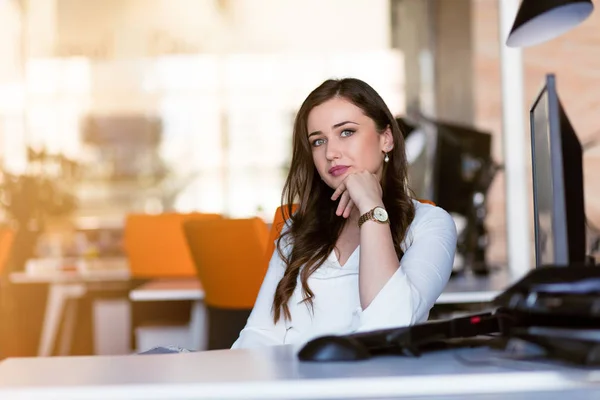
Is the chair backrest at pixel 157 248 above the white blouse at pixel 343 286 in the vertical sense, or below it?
below

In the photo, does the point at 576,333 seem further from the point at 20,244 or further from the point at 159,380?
the point at 20,244

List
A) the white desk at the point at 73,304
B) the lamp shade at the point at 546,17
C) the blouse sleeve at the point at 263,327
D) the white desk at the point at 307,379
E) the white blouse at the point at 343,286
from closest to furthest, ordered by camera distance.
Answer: the white desk at the point at 307,379 → the lamp shade at the point at 546,17 → the white blouse at the point at 343,286 → the blouse sleeve at the point at 263,327 → the white desk at the point at 73,304

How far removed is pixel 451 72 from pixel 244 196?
8.79ft

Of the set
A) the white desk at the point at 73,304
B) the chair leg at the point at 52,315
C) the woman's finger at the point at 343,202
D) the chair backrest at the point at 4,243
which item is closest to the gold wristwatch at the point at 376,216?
the woman's finger at the point at 343,202

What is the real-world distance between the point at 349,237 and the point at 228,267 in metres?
1.49

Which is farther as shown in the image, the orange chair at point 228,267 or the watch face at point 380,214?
the orange chair at point 228,267

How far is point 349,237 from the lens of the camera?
2064 mm

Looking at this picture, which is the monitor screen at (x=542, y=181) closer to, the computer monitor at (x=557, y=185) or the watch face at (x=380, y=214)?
the computer monitor at (x=557, y=185)

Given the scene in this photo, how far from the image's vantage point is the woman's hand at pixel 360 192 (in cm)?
173

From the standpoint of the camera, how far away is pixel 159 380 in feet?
3.35

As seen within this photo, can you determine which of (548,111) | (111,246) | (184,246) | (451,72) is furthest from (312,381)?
(111,246)

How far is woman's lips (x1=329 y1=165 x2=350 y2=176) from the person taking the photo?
74.3 inches

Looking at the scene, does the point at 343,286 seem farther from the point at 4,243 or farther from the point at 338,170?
the point at 4,243

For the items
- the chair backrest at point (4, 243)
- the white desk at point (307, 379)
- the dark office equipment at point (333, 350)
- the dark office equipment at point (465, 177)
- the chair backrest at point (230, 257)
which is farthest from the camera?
the chair backrest at point (4, 243)
